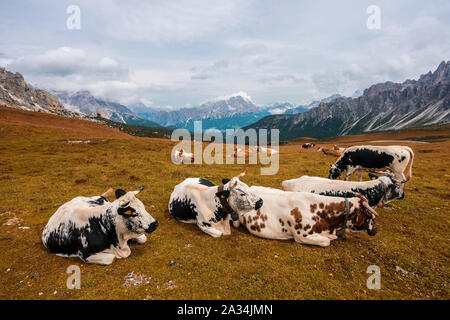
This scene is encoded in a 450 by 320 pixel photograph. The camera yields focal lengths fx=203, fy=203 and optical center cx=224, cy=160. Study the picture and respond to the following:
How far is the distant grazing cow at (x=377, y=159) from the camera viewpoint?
42.8 ft

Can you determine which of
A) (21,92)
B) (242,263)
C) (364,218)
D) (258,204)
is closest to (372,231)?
(364,218)

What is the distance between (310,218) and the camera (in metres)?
7.72

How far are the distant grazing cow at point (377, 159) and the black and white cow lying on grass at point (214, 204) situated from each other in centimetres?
953

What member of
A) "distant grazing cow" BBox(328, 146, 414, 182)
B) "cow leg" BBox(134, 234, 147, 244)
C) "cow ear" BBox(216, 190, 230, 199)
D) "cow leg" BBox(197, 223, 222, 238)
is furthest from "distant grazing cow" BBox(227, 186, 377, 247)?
"distant grazing cow" BBox(328, 146, 414, 182)

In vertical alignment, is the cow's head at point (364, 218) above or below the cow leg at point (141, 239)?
above

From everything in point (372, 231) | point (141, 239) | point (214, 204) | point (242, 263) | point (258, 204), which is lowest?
point (242, 263)

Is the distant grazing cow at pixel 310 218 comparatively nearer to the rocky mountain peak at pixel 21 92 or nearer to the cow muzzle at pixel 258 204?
the cow muzzle at pixel 258 204

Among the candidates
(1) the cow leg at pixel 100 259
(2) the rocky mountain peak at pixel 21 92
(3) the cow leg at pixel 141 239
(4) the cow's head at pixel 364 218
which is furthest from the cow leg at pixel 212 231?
(2) the rocky mountain peak at pixel 21 92

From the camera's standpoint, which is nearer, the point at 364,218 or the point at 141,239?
the point at 364,218

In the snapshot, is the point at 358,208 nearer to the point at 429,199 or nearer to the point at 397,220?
the point at 397,220

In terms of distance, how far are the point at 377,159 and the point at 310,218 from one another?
30.5ft

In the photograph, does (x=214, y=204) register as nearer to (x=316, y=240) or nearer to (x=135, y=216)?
(x=135, y=216)
